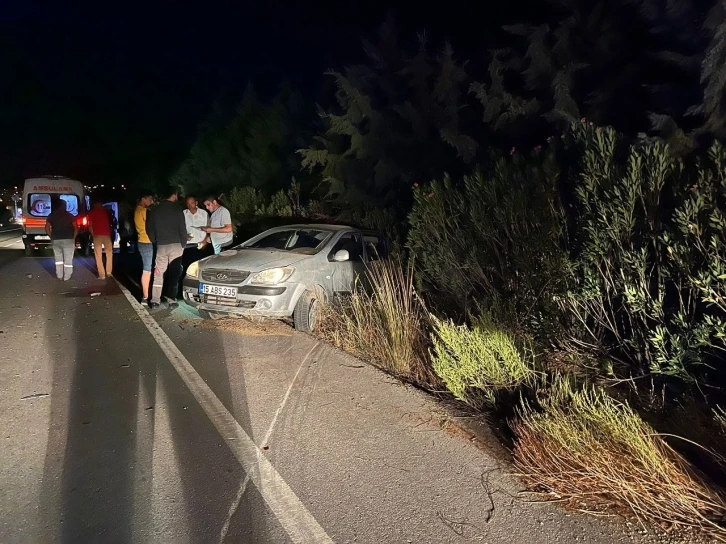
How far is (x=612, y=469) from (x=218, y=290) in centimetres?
539

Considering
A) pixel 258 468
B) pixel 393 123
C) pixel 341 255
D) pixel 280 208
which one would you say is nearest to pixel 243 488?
pixel 258 468

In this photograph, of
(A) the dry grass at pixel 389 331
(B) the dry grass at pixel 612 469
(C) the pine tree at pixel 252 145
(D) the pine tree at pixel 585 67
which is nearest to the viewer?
(B) the dry grass at pixel 612 469

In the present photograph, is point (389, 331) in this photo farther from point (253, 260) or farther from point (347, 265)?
point (253, 260)

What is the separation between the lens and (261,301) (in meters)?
7.34

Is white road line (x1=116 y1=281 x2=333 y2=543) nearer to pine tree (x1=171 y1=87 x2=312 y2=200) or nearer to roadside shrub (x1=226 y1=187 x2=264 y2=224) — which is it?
pine tree (x1=171 y1=87 x2=312 y2=200)

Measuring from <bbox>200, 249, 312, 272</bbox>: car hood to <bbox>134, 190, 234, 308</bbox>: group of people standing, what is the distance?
124cm

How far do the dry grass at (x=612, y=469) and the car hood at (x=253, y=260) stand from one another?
4.40 m

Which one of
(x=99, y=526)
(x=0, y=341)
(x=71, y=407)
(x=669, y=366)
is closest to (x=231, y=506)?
(x=99, y=526)

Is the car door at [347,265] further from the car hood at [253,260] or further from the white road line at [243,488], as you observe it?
the white road line at [243,488]

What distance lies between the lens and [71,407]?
504 cm

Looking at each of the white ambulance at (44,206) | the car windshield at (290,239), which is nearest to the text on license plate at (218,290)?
the car windshield at (290,239)

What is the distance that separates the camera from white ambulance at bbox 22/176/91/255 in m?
16.9

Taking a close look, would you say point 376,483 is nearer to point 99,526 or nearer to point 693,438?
point 99,526

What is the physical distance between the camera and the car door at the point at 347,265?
8.18m
